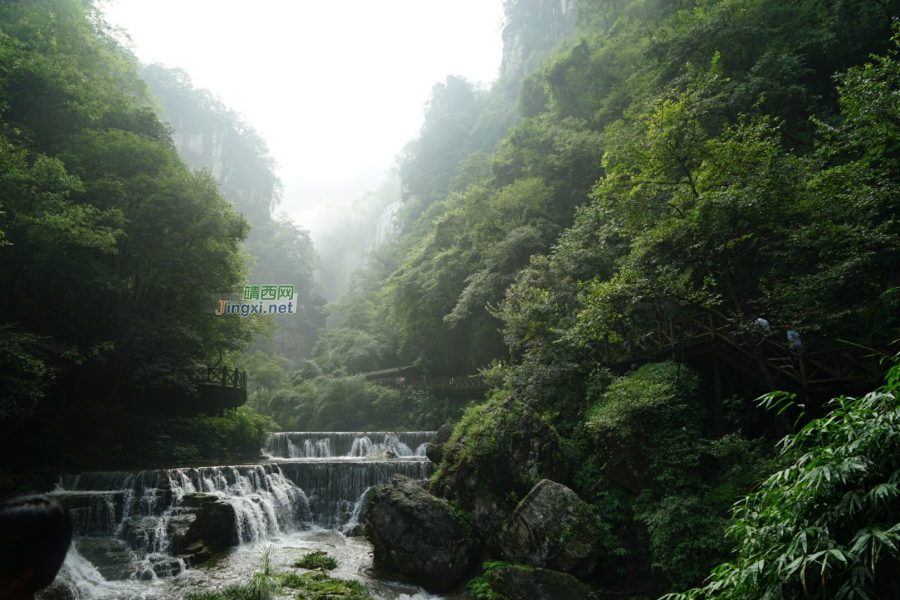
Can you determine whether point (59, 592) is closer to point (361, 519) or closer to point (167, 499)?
point (167, 499)

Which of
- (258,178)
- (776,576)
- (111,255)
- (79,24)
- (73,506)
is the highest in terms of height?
(258,178)

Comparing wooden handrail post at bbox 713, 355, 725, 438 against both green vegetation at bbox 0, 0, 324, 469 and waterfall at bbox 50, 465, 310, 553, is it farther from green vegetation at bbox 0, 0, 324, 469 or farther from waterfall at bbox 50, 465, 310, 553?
green vegetation at bbox 0, 0, 324, 469

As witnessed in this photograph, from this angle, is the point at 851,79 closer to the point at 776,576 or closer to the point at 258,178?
the point at 776,576

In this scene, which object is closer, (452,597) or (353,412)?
(452,597)

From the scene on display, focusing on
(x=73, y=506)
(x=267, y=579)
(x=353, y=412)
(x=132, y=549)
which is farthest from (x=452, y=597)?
(x=353, y=412)

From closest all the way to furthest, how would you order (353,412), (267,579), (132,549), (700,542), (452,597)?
(700,542) < (267,579) < (452,597) < (132,549) < (353,412)

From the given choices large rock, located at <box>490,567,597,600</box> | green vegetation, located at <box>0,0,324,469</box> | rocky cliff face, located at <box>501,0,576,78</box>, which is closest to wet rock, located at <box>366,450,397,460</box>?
green vegetation, located at <box>0,0,324,469</box>

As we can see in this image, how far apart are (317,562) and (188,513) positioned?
10.3ft

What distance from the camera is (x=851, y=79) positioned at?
8359 millimetres

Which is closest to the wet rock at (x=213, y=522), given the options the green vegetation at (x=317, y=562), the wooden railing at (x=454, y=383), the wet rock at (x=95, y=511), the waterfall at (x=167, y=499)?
the waterfall at (x=167, y=499)

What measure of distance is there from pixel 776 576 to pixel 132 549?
422 inches

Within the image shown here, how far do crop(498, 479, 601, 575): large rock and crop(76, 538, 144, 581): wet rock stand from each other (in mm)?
6830

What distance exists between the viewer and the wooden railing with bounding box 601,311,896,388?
25.9 feet

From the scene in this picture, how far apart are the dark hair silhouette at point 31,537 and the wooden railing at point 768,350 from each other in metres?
8.97
